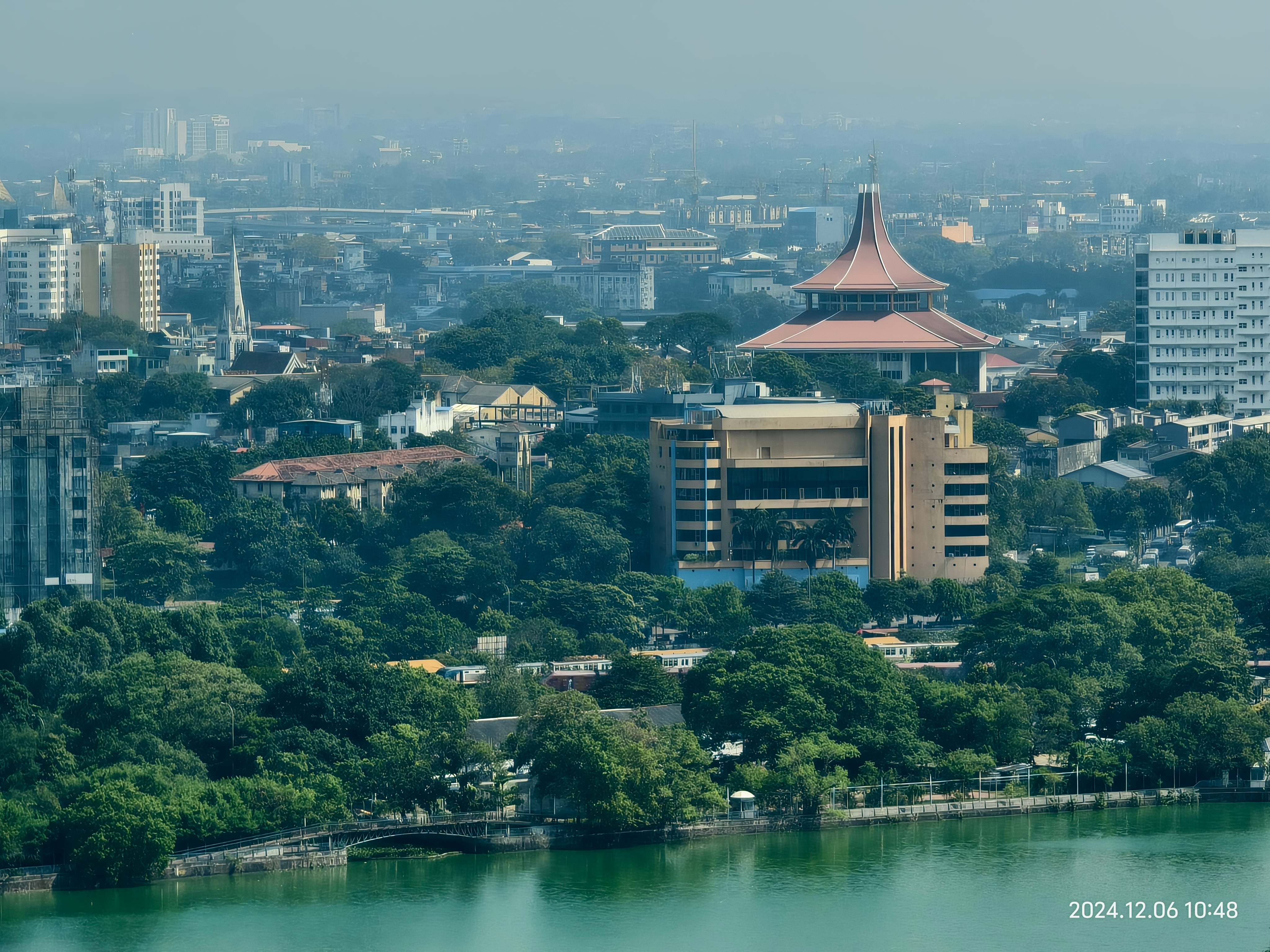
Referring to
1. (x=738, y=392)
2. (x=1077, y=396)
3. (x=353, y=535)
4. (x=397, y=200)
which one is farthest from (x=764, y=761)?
(x=397, y=200)

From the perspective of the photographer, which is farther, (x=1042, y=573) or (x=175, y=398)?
(x=175, y=398)

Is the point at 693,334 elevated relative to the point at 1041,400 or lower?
elevated

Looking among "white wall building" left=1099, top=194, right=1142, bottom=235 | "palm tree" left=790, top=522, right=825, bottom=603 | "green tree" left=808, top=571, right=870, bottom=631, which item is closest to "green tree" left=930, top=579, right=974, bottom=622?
"green tree" left=808, top=571, right=870, bottom=631

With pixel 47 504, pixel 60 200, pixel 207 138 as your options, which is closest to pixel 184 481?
pixel 47 504

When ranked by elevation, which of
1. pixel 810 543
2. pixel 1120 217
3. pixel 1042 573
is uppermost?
pixel 1120 217

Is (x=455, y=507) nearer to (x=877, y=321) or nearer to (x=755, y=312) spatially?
(x=877, y=321)
